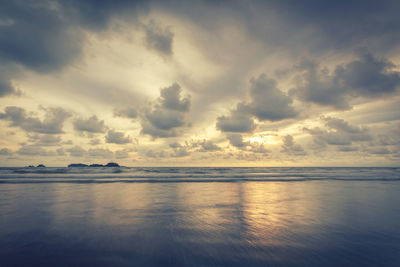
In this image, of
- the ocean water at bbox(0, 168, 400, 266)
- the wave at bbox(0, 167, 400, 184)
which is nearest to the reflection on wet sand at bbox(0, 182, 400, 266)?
the ocean water at bbox(0, 168, 400, 266)

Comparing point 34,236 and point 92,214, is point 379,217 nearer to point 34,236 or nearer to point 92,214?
point 92,214

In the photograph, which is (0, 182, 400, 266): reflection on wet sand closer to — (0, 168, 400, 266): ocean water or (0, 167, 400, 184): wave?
(0, 168, 400, 266): ocean water

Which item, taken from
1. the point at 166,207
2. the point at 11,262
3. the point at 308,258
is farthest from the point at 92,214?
the point at 308,258

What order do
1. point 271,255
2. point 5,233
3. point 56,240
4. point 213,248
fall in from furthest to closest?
point 5,233, point 56,240, point 213,248, point 271,255

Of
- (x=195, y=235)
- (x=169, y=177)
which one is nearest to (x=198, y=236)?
(x=195, y=235)

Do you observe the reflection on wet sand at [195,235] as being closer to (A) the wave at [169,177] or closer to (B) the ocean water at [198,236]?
(B) the ocean water at [198,236]

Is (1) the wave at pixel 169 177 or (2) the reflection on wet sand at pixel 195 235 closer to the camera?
(2) the reflection on wet sand at pixel 195 235

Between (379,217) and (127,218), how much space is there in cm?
1163

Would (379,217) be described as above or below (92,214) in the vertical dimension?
below

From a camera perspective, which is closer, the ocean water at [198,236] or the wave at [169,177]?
the ocean water at [198,236]

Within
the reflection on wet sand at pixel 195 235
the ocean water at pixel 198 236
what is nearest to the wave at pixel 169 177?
the reflection on wet sand at pixel 195 235

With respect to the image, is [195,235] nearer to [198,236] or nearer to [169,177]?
[198,236]

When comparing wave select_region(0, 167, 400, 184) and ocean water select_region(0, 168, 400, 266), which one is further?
wave select_region(0, 167, 400, 184)

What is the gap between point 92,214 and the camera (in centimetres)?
941
